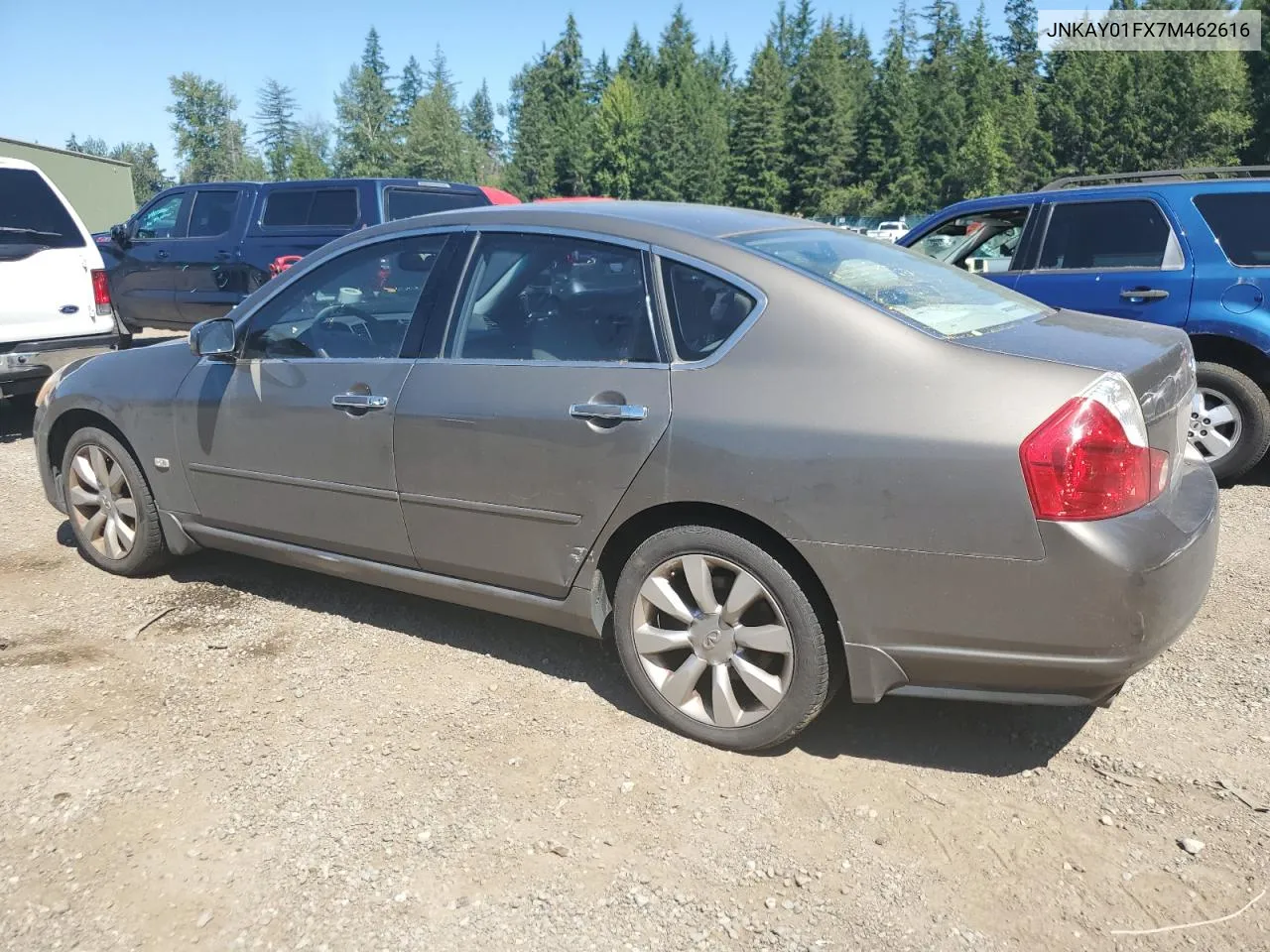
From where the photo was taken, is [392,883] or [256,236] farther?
[256,236]

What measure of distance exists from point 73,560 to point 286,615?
4.81 ft

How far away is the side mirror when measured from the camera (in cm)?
393

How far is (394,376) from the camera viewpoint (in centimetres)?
357

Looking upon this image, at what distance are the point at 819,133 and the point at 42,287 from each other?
75.8 m

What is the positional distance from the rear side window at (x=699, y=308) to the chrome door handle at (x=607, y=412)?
211 mm

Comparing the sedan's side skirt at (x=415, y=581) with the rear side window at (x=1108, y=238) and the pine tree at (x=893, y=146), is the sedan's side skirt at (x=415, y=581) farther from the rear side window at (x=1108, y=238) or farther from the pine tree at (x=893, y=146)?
the pine tree at (x=893, y=146)

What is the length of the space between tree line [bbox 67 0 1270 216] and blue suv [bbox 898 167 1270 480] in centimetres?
5454

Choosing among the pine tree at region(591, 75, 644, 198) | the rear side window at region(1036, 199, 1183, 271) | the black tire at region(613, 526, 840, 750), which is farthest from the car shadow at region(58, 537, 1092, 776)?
the pine tree at region(591, 75, 644, 198)

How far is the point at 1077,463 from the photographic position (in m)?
2.50

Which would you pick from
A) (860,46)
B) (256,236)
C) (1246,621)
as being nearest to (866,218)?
(860,46)

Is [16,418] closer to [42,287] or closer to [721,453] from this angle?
[42,287]

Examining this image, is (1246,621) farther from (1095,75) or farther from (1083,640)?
(1095,75)

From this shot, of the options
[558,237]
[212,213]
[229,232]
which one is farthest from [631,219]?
[212,213]

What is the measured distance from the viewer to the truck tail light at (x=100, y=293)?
7.83m
